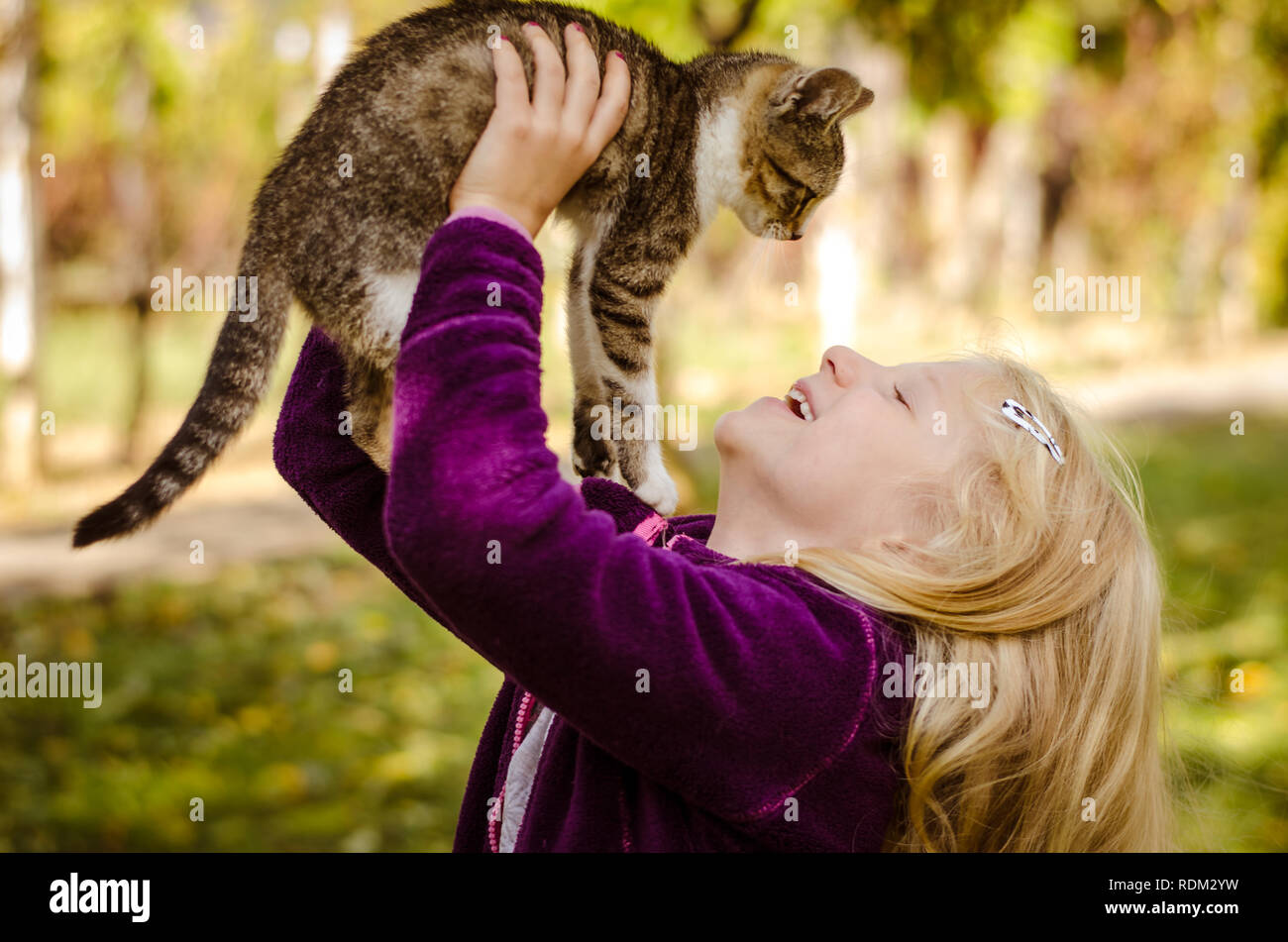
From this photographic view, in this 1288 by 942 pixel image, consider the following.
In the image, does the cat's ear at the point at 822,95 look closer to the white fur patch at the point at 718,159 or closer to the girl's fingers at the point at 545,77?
the white fur patch at the point at 718,159

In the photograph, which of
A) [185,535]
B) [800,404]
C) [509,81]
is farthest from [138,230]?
[800,404]

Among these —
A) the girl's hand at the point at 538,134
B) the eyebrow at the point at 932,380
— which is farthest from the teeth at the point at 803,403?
the girl's hand at the point at 538,134

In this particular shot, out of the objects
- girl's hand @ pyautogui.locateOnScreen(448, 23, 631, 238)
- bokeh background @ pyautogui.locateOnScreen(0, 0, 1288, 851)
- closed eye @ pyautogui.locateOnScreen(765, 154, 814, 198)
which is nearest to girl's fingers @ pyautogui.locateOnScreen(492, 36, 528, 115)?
girl's hand @ pyautogui.locateOnScreen(448, 23, 631, 238)

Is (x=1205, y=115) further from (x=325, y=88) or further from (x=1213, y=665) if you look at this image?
(x=325, y=88)

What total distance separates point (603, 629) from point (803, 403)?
0.72 meters

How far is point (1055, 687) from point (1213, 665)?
156 inches

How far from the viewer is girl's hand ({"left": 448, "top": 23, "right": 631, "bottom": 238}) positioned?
5.24 feet

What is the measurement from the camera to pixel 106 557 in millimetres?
6617

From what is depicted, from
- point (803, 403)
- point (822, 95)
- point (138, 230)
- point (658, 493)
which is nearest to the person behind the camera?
point (803, 403)

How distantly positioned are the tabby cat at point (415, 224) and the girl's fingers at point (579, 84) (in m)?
0.11

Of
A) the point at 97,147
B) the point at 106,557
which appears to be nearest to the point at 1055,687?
the point at 106,557

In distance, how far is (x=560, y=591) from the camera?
134 cm

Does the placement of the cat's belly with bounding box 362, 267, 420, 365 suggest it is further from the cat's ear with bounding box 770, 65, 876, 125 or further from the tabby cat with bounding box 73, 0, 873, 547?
the cat's ear with bounding box 770, 65, 876, 125

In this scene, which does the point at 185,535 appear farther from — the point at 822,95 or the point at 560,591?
the point at 560,591
